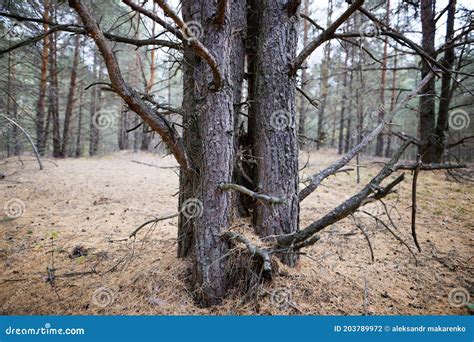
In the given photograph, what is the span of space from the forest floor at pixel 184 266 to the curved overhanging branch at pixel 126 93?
0.94 feet

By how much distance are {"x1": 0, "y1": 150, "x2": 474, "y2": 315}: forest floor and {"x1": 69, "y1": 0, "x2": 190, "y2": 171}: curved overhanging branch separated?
29 centimetres

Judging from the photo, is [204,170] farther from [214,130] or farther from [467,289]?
[467,289]

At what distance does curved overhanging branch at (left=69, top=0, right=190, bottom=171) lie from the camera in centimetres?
151

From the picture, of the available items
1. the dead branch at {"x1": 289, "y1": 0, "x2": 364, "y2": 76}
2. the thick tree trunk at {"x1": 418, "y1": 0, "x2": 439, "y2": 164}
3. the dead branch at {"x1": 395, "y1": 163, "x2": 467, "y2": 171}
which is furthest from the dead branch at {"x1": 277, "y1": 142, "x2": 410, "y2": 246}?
the thick tree trunk at {"x1": 418, "y1": 0, "x2": 439, "y2": 164}

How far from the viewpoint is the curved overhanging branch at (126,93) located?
151 centimetres

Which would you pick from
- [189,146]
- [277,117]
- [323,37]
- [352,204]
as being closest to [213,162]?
[189,146]

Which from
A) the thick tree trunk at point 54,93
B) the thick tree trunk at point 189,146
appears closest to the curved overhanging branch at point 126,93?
the thick tree trunk at point 189,146

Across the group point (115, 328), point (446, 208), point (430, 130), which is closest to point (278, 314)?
point (115, 328)

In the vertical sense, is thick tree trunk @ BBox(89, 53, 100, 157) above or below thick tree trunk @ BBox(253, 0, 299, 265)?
above

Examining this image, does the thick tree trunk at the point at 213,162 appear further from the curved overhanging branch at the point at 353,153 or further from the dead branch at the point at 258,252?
the curved overhanging branch at the point at 353,153

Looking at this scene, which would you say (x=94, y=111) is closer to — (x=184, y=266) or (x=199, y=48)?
(x=184, y=266)

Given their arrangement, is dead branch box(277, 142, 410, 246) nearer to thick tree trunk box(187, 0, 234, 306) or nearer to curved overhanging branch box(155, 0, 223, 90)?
thick tree trunk box(187, 0, 234, 306)

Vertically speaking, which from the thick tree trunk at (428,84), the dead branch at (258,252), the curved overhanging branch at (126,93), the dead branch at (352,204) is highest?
the thick tree trunk at (428,84)

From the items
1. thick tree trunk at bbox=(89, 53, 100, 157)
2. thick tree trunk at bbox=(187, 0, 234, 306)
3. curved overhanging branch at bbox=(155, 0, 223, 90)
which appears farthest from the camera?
thick tree trunk at bbox=(89, 53, 100, 157)
